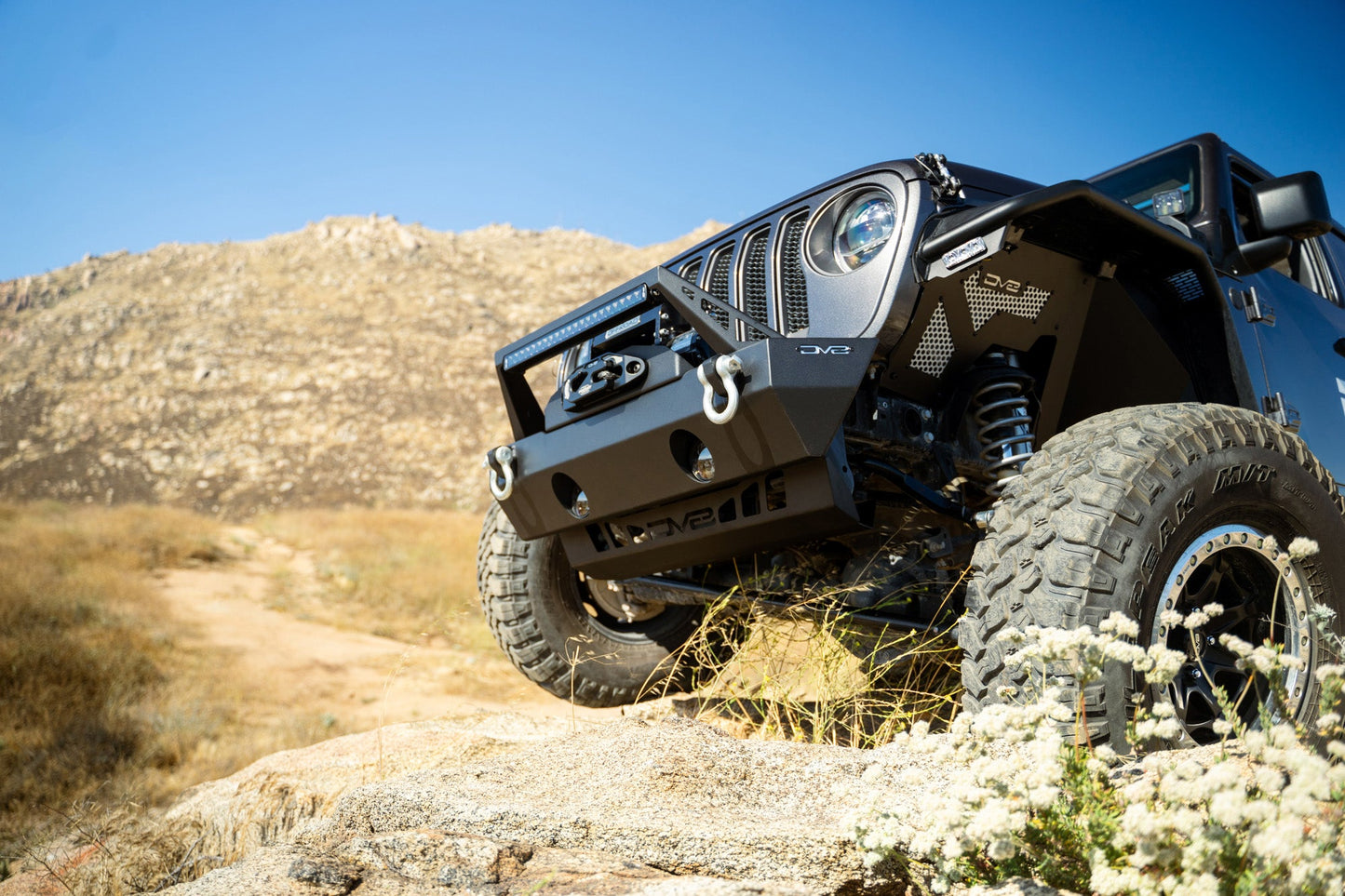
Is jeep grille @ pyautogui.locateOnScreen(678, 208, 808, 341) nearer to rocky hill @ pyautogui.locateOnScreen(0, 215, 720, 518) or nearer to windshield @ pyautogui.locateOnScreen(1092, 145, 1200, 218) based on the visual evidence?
windshield @ pyautogui.locateOnScreen(1092, 145, 1200, 218)

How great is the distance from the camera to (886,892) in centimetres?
162

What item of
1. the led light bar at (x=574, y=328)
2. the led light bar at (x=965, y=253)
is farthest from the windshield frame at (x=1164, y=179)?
the led light bar at (x=574, y=328)

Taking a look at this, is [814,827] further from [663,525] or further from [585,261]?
[585,261]

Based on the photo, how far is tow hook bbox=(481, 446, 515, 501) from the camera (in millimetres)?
3062

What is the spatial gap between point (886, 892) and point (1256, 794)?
0.63 metres

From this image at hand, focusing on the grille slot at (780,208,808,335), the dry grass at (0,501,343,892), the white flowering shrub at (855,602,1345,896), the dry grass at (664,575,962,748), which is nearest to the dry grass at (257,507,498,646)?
the dry grass at (0,501,343,892)

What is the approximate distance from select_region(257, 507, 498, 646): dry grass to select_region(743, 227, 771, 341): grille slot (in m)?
5.15

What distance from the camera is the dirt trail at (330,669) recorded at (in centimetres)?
668

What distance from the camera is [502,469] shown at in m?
3.11

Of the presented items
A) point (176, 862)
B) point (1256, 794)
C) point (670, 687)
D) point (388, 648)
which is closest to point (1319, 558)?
point (1256, 794)

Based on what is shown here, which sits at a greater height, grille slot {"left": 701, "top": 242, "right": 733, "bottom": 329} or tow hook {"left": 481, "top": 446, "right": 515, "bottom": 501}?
grille slot {"left": 701, "top": 242, "right": 733, "bottom": 329}

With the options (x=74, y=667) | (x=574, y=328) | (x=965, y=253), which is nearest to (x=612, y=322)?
(x=574, y=328)

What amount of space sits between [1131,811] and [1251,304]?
9.33ft

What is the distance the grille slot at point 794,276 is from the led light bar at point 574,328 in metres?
0.49
